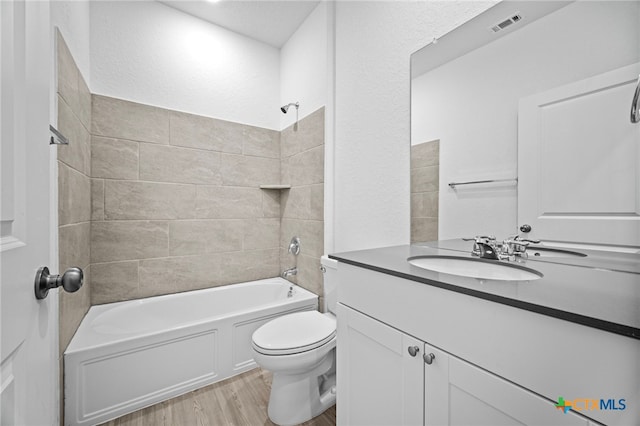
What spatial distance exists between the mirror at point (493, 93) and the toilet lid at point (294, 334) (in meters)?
0.74

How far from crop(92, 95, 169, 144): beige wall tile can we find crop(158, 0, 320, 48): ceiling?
2.87 feet

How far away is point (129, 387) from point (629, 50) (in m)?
2.53

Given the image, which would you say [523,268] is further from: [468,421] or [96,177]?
[96,177]

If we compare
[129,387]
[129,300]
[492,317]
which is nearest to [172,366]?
[129,387]

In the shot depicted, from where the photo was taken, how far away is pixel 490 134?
110cm

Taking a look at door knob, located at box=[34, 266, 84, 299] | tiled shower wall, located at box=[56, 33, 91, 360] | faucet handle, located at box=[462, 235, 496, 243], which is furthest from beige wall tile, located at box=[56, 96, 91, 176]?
faucet handle, located at box=[462, 235, 496, 243]

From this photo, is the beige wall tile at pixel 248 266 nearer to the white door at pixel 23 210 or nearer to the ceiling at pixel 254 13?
the white door at pixel 23 210

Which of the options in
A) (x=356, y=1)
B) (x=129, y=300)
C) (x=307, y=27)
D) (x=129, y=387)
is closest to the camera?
(x=129, y=387)

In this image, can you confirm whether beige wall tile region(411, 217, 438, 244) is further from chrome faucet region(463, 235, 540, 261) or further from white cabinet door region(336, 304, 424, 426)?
white cabinet door region(336, 304, 424, 426)

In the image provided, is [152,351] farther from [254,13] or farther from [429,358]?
[254,13]

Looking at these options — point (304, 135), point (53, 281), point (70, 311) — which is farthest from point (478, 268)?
point (70, 311)

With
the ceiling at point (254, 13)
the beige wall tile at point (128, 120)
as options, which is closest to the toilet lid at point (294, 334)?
the beige wall tile at point (128, 120)

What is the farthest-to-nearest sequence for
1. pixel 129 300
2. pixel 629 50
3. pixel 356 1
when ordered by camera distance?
pixel 129 300
pixel 356 1
pixel 629 50

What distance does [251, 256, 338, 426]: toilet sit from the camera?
135 centimetres
